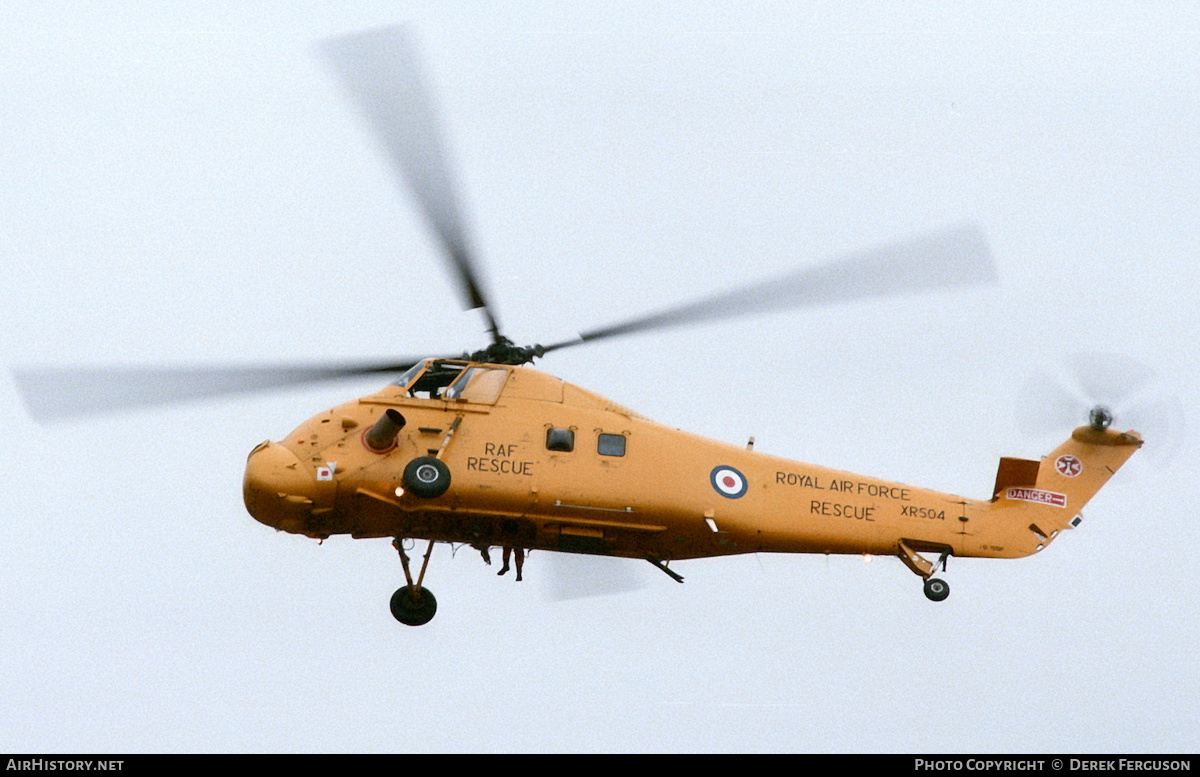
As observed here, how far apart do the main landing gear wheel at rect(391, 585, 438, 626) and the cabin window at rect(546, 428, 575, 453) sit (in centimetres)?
269

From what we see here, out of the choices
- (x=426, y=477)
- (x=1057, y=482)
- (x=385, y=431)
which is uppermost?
(x=1057, y=482)

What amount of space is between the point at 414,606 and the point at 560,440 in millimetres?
3027

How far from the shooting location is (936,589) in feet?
60.0

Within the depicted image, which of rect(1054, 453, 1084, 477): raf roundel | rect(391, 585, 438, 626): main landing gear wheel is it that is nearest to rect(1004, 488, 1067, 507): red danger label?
rect(1054, 453, 1084, 477): raf roundel

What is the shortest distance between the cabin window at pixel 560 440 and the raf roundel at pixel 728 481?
6.00 feet

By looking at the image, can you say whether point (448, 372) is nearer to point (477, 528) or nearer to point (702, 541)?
point (477, 528)

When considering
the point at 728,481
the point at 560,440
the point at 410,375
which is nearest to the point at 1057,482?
the point at 728,481

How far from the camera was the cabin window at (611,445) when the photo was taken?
18094 millimetres

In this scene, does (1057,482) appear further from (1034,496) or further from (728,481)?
(728,481)

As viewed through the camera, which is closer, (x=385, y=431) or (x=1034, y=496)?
(x=385, y=431)

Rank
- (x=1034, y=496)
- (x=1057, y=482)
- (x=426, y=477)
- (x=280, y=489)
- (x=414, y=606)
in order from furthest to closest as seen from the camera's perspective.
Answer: (x=1057, y=482) < (x=1034, y=496) < (x=414, y=606) < (x=280, y=489) < (x=426, y=477)

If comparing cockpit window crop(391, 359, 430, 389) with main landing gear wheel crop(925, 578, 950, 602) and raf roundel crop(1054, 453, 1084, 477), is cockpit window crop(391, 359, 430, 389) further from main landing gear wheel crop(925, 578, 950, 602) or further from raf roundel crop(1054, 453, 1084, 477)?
raf roundel crop(1054, 453, 1084, 477)

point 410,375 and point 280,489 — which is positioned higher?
point 410,375
